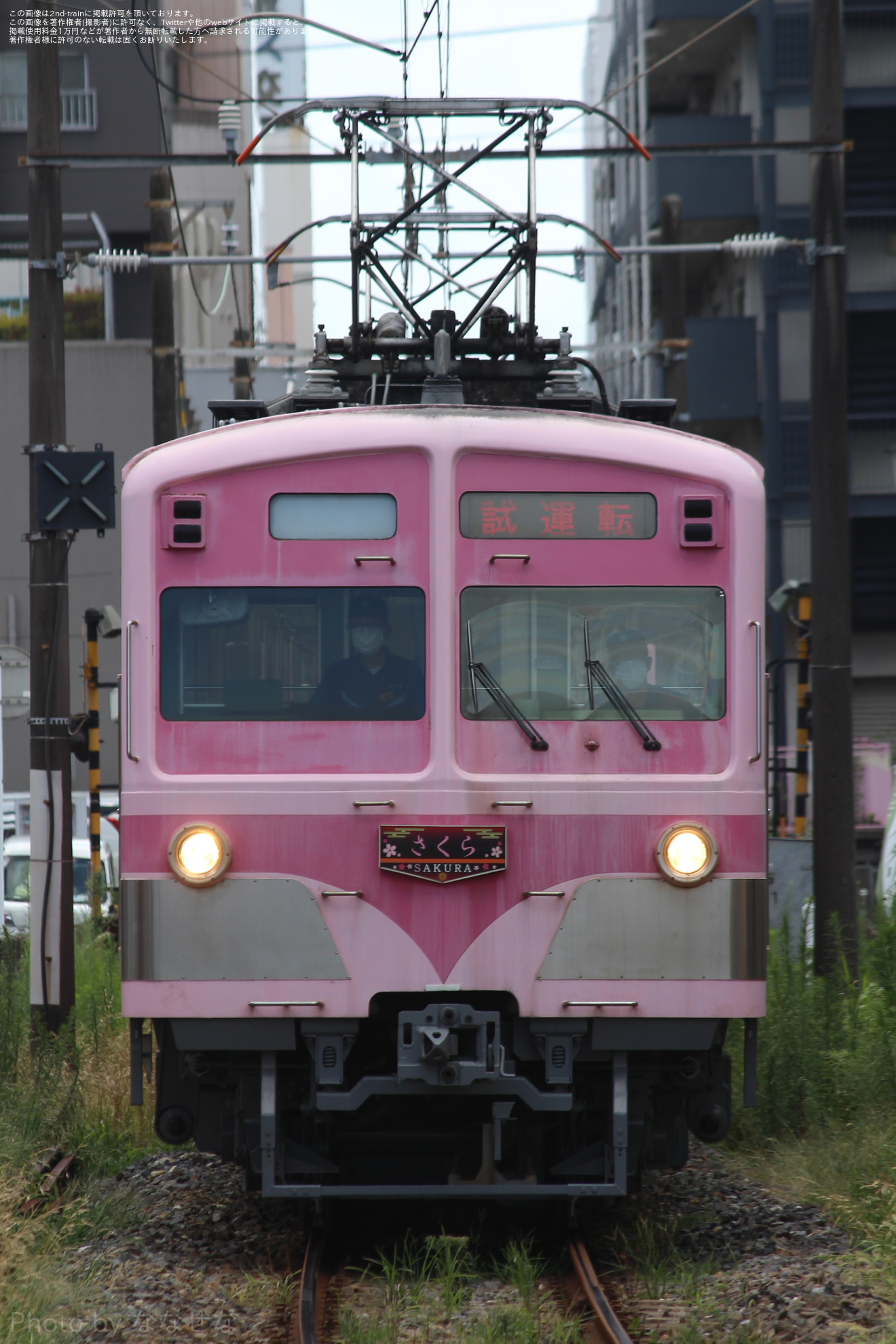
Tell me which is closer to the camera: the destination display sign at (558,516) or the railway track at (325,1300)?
the railway track at (325,1300)

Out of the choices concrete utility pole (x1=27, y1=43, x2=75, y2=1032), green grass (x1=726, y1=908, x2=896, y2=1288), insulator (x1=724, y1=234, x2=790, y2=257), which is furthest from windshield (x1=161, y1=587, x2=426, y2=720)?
insulator (x1=724, y1=234, x2=790, y2=257)

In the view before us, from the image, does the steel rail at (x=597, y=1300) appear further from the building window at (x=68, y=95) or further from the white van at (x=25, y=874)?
the building window at (x=68, y=95)

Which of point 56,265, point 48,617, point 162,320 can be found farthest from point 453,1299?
point 162,320

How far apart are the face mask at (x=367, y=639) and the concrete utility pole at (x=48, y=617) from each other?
11.8 ft

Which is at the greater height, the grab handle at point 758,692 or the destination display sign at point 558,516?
the destination display sign at point 558,516

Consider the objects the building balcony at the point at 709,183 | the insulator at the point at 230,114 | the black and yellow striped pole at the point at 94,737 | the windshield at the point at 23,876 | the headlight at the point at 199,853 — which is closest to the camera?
the headlight at the point at 199,853

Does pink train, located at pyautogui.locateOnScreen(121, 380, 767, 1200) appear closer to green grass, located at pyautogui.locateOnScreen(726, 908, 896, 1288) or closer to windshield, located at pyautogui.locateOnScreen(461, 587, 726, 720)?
windshield, located at pyautogui.locateOnScreen(461, 587, 726, 720)

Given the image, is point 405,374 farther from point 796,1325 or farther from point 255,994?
point 796,1325

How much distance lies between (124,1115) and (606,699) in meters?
3.82

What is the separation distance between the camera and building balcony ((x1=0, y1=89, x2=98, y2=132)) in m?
28.7

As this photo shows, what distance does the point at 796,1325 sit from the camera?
→ 502 centimetres

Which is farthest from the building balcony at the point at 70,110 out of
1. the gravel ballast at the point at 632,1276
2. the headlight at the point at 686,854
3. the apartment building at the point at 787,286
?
the headlight at the point at 686,854

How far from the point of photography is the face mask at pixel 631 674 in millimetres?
5801

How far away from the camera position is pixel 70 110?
94.9 ft
